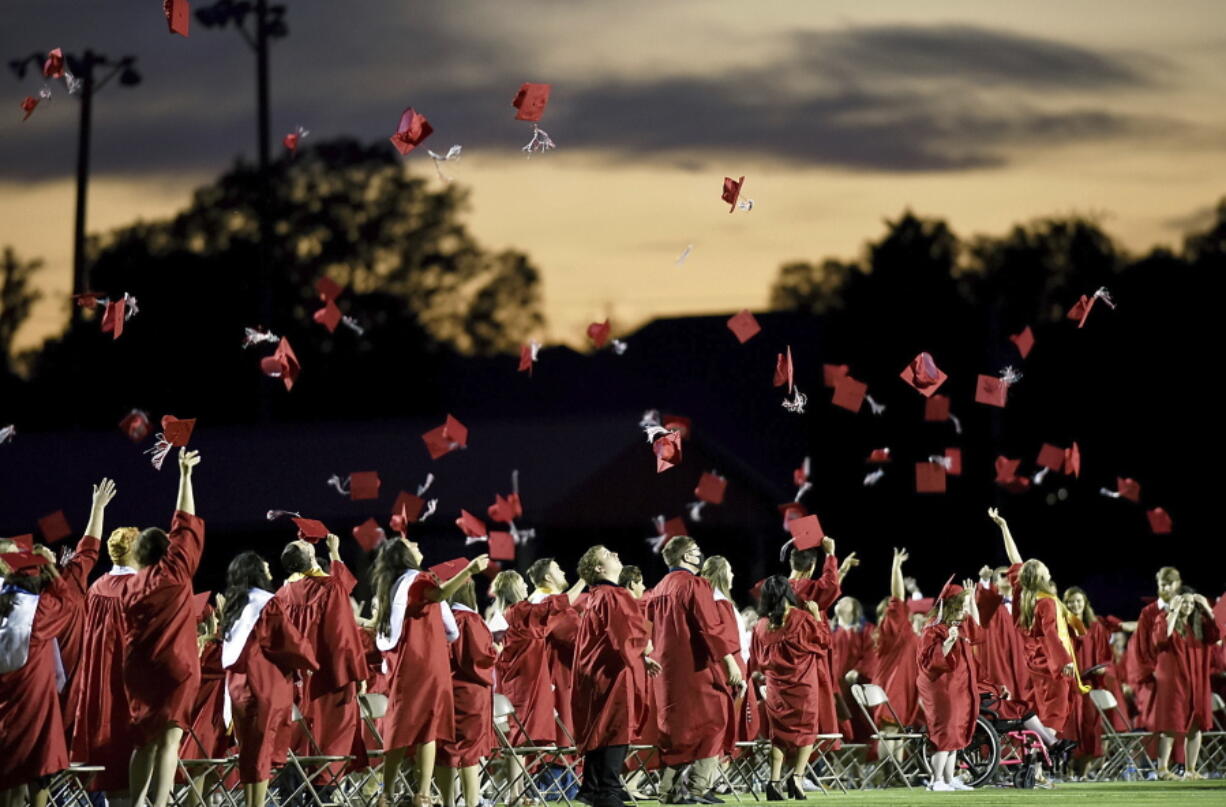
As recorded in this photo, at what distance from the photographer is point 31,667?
40.7 feet

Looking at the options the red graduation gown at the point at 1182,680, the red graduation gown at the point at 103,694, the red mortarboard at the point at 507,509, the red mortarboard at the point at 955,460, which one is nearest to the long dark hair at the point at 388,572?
the red graduation gown at the point at 103,694

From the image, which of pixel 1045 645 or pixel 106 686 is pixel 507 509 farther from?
pixel 106 686

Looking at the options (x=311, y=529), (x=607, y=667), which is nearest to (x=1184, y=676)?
(x=607, y=667)

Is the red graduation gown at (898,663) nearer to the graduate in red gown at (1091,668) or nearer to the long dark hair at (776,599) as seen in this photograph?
the graduate in red gown at (1091,668)

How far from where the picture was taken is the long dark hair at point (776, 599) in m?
16.3

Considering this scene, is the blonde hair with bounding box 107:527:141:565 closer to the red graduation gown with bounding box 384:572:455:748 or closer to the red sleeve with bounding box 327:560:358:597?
the red sleeve with bounding box 327:560:358:597

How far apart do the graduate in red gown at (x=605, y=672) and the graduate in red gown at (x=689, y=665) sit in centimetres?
46

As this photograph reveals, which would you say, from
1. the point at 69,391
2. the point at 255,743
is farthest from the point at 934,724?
the point at 69,391

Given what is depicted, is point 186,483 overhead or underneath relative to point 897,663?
overhead

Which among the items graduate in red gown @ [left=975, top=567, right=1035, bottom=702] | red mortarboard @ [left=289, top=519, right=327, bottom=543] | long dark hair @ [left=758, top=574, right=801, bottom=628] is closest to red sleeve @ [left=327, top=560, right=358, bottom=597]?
red mortarboard @ [left=289, top=519, right=327, bottom=543]

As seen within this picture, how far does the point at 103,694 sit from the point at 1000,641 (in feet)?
Result: 28.8

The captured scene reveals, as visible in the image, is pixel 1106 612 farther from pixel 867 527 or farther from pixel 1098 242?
pixel 1098 242

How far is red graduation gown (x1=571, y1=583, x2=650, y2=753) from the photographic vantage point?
14.5 meters

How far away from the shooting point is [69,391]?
1845 inches
